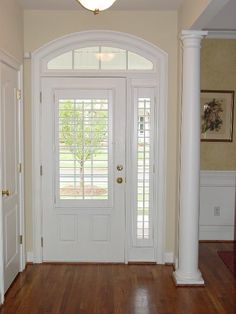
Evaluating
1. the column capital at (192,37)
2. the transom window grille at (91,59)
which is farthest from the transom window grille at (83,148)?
the column capital at (192,37)

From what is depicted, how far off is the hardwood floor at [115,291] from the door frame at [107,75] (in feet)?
1.46

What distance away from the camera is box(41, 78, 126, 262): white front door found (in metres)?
4.57

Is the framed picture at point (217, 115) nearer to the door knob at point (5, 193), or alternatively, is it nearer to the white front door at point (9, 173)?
the white front door at point (9, 173)

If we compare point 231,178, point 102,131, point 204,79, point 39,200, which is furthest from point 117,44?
point 231,178

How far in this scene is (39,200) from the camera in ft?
15.2

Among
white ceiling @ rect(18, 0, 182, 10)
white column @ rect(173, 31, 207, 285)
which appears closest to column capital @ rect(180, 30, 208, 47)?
white column @ rect(173, 31, 207, 285)

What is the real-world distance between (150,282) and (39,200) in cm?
152

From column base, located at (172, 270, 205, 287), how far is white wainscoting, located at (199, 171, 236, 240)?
1.57m

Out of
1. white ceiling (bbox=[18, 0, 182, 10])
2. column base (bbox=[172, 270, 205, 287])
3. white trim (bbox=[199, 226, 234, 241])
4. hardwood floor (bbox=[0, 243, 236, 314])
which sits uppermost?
white ceiling (bbox=[18, 0, 182, 10])

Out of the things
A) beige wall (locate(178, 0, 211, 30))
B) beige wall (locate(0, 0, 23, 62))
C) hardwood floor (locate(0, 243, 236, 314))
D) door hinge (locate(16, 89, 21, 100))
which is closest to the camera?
beige wall (locate(178, 0, 211, 30))

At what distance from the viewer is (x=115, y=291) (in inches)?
153

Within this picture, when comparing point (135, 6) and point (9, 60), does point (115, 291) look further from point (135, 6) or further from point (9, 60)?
point (135, 6)

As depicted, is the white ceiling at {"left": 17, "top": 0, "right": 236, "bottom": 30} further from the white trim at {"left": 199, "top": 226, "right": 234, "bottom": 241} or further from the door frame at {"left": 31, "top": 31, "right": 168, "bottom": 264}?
the white trim at {"left": 199, "top": 226, "right": 234, "bottom": 241}

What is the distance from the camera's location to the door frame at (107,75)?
4500 mm
